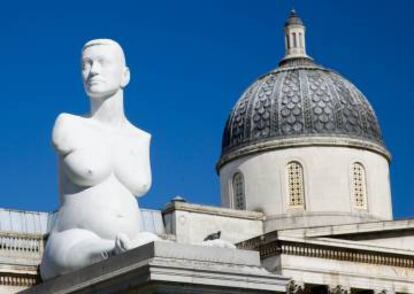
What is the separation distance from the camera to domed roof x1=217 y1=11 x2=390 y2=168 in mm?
65625

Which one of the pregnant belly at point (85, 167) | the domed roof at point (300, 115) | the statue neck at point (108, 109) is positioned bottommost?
the pregnant belly at point (85, 167)

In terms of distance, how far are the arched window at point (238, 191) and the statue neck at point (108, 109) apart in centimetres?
4667

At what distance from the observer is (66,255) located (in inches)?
703

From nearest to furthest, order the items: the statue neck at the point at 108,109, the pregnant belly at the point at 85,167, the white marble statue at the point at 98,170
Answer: the white marble statue at the point at 98,170 → the pregnant belly at the point at 85,167 → the statue neck at the point at 108,109

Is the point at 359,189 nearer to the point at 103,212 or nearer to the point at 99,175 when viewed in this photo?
the point at 99,175

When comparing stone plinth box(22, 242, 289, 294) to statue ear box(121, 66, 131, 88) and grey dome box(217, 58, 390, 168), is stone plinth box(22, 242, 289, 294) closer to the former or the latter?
statue ear box(121, 66, 131, 88)

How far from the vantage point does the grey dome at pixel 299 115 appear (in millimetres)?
65688

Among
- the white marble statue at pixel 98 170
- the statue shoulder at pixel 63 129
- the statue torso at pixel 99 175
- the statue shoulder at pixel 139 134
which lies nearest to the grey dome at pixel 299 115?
the statue shoulder at pixel 139 134

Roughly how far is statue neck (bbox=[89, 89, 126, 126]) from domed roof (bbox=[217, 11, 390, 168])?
46301 mm

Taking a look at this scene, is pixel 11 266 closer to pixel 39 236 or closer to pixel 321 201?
pixel 39 236

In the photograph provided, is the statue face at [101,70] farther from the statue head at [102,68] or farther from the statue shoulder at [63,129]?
the statue shoulder at [63,129]

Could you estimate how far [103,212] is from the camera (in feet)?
59.8

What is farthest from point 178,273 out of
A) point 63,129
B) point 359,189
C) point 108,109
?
point 359,189

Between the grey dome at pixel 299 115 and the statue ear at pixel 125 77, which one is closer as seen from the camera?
the statue ear at pixel 125 77
